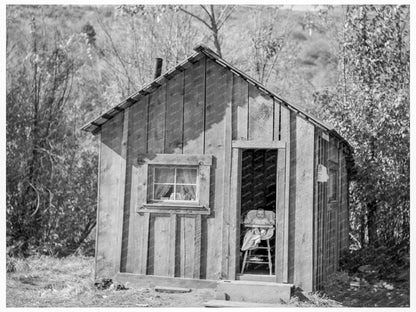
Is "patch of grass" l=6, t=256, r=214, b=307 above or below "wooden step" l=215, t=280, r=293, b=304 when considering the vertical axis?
below

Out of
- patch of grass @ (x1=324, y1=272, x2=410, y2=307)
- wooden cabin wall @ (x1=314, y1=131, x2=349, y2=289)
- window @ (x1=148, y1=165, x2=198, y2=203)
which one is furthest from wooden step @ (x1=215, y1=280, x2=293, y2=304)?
window @ (x1=148, y1=165, x2=198, y2=203)

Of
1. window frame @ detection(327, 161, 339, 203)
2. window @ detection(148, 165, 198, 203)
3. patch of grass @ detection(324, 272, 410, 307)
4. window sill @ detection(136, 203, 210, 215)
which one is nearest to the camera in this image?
patch of grass @ detection(324, 272, 410, 307)

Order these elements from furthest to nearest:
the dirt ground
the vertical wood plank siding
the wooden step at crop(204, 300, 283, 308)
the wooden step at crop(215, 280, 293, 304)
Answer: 1. the vertical wood plank siding
2. the dirt ground
3. the wooden step at crop(215, 280, 293, 304)
4. the wooden step at crop(204, 300, 283, 308)

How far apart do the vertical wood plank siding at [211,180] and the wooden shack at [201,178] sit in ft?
0.06

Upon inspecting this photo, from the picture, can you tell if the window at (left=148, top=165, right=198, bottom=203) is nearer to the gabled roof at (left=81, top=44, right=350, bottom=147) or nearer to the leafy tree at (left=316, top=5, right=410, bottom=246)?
the gabled roof at (left=81, top=44, right=350, bottom=147)

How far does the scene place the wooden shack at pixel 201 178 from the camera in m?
9.71

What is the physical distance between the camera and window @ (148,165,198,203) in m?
10.2

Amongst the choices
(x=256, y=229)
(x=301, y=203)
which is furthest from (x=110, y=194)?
(x=301, y=203)

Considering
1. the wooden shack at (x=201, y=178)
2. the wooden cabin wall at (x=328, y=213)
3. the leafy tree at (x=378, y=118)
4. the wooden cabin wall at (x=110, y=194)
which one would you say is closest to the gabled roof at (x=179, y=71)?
the wooden shack at (x=201, y=178)

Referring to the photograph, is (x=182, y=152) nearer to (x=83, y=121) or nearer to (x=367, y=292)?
(x=367, y=292)

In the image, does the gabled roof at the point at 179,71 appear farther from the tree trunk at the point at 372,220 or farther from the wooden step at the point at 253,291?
the tree trunk at the point at 372,220

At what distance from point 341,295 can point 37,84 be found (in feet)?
35.8

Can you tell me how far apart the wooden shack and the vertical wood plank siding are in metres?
0.02

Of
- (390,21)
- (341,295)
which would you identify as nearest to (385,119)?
(390,21)
